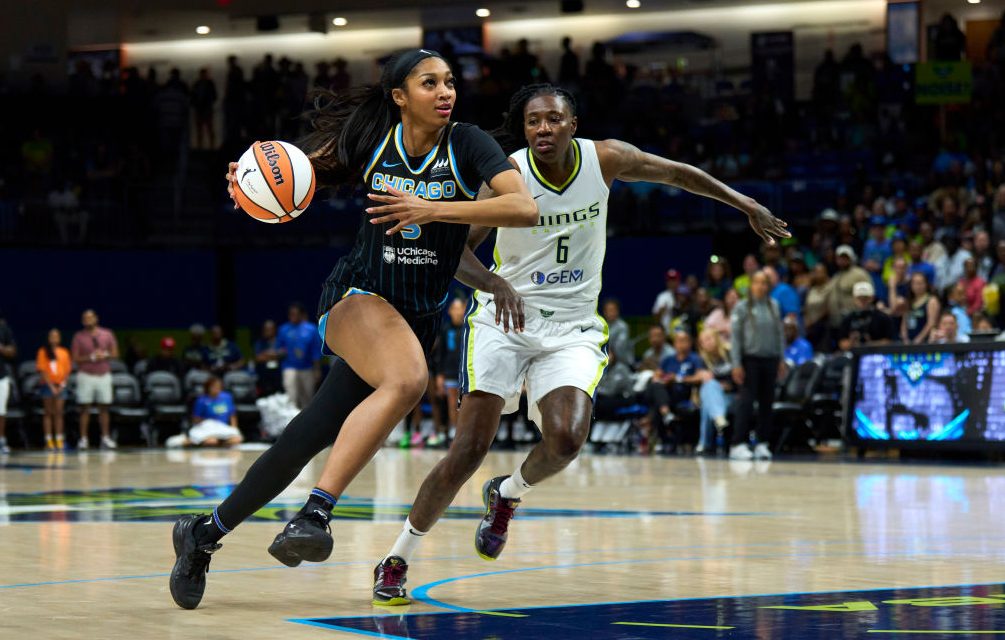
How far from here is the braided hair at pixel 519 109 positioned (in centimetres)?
607

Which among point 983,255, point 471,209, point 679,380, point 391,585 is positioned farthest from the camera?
point 679,380

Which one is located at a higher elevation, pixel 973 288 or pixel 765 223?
pixel 765 223

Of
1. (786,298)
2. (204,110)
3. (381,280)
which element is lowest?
(786,298)

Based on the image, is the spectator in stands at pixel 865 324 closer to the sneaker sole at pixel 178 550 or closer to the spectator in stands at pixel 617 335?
the spectator in stands at pixel 617 335

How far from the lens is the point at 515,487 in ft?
19.2

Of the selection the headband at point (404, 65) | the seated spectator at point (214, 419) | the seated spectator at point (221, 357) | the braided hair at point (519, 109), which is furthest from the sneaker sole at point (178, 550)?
the seated spectator at point (221, 357)

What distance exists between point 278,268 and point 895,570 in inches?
846

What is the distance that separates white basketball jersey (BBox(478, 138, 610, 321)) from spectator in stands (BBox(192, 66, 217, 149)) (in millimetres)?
23389

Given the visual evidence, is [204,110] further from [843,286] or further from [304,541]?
[304,541]

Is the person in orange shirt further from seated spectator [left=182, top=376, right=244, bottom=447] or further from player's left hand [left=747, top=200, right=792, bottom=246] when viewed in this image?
player's left hand [left=747, top=200, right=792, bottom=246]

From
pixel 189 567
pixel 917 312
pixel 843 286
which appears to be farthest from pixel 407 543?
pixel 843 286

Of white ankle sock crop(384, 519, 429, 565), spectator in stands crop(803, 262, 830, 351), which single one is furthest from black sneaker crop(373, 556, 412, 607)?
spectator in stands crop(803, 262, 830, 351)

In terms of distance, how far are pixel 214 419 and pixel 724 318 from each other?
784cm

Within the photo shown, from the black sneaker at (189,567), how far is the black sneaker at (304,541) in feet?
1.35
